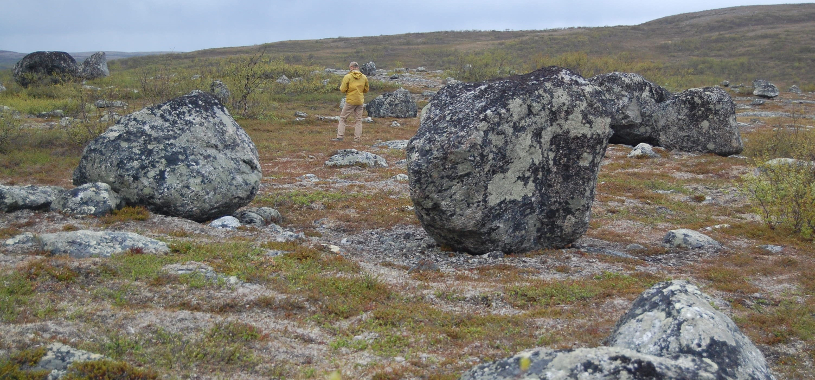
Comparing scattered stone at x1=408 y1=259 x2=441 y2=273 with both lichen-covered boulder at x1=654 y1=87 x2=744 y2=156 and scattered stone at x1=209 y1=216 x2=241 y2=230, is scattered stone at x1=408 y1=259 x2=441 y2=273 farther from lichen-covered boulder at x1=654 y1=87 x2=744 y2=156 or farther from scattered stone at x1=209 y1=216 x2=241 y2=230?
lichen-covered boulder at x1=654 y1=87 x2=744 y2=156

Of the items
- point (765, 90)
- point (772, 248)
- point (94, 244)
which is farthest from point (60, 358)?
point (765, 90)

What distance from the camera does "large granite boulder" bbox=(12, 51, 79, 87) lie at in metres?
40.5

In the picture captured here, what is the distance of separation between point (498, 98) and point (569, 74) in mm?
1996

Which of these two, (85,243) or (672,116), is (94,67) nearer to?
(85,243)

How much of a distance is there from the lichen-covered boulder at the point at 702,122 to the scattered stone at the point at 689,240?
16188 millimetres

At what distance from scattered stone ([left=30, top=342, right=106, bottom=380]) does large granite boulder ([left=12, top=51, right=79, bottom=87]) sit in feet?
140

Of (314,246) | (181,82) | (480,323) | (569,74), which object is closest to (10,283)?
(314,246)

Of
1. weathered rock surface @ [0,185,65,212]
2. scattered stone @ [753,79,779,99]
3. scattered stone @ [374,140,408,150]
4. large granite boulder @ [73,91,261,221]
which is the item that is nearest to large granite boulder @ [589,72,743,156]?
scattered stone @ [374,140,408,150]

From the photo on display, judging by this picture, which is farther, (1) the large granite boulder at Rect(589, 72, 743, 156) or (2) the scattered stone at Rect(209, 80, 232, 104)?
(2) the scattered stone at Rect(209, 80, 232, 104)

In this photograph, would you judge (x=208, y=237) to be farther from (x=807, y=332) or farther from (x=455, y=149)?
(x=807, y=332)

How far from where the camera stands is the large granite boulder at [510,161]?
10562mm

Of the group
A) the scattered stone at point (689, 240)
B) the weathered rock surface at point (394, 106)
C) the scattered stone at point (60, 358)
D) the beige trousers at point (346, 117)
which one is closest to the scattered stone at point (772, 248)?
the scattered stone at point (689, 240)

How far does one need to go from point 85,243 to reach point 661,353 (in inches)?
354

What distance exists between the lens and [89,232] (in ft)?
31.1
